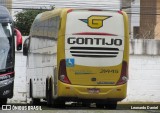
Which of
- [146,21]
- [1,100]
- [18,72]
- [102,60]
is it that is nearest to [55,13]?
[102,60]

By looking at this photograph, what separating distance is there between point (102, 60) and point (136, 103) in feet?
37.2

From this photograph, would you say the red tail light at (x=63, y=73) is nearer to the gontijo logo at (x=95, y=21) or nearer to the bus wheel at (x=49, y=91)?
the bus wheel at (x=49, y=91)

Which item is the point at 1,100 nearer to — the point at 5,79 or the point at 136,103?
the point at 5,79

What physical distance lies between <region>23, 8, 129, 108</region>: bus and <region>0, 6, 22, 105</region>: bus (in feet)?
5.22

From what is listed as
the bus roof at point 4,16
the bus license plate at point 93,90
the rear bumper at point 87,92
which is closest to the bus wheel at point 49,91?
the rear bumper at point 87,92

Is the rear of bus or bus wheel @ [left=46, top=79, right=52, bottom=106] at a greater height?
the rear of bus

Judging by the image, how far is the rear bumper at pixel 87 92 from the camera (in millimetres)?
19250

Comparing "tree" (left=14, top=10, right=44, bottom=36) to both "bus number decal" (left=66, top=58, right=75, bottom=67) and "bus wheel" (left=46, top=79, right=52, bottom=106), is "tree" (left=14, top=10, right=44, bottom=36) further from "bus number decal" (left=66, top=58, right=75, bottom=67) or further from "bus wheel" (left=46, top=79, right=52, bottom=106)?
"bus number decal" (left=66, top=58, right=75, bottom=67)

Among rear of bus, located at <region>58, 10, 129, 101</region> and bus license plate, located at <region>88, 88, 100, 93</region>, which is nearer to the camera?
rear of bus, located at <region>58, 10, 129, 101</region>

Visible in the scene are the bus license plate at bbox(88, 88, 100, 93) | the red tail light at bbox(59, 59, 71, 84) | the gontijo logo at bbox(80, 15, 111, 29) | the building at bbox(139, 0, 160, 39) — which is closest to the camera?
the red tail light at bbox(59, 59, 71, 84)

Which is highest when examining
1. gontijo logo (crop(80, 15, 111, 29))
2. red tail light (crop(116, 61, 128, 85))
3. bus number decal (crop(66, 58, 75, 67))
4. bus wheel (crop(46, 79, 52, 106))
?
gontijo logo (crop(80, 15, 111, 29))

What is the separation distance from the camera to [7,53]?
Result: 20625mm

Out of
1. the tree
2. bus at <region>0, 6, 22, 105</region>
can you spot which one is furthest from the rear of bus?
the tree

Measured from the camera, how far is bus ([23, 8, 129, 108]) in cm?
1922
